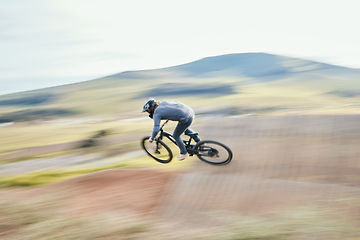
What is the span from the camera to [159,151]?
747 cm

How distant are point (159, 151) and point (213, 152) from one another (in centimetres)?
182

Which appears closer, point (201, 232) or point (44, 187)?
point (201, 232)

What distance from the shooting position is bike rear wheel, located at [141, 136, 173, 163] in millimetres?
7188

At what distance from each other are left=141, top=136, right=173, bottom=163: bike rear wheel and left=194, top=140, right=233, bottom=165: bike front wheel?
3.19 feet

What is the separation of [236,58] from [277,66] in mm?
32058

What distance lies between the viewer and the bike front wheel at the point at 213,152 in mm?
6299

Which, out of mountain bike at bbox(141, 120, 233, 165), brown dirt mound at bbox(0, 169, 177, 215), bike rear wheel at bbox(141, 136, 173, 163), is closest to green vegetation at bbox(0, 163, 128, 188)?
brown dirt mound at bbox(0, 169, 177, 215)

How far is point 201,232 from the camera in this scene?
3893 millimetres

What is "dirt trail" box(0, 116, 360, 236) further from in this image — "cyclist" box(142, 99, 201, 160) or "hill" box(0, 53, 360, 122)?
"hill" box(0, 53, 360, 122)

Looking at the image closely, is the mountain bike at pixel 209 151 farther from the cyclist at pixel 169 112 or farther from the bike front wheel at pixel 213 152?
the cyclist at pixel 169 112

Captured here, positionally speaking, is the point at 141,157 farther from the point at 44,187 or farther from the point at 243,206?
the point at 243,206

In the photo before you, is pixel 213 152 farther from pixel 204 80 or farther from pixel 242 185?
pixel 204 80

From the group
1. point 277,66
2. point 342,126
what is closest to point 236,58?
point 277,66

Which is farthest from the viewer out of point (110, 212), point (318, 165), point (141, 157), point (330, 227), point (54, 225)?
point (141, 157)
